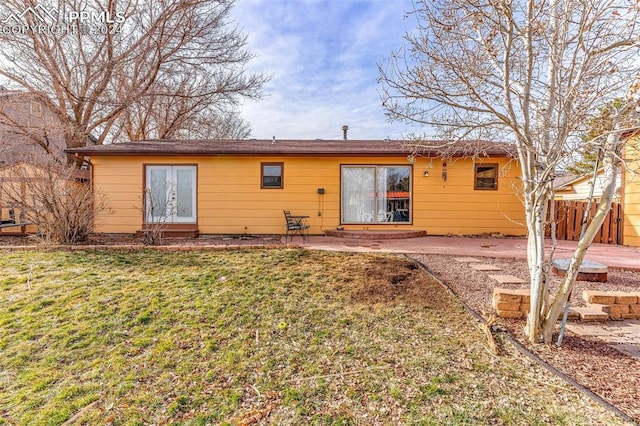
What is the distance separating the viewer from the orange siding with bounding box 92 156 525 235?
893 cm

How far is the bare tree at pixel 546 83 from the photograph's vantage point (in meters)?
2.47

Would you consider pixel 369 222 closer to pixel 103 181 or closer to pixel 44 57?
pixel 103 181

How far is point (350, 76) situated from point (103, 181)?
8574mm

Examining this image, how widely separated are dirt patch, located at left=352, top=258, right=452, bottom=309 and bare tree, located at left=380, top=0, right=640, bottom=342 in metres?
1.08

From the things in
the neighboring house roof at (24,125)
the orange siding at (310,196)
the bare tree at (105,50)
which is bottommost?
the orange siding at (310,196)

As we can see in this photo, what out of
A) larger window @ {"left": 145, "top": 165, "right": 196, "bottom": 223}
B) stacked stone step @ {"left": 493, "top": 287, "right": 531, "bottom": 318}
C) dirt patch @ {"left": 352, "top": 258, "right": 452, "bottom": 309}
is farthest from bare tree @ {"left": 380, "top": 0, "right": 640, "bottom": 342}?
larger window @ {"left": 145, "top": 165, "right": 196, "bottom": 223}

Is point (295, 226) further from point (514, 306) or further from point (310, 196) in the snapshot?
point (514, 306)

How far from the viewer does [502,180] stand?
890 cm

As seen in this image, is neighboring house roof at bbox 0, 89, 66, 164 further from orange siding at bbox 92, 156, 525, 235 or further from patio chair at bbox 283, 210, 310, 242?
patio chair at bbox 283, 210, 310, 242

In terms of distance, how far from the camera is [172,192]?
29.2ft

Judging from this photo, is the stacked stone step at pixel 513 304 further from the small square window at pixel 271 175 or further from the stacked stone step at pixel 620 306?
the small square window at pixel 271 175

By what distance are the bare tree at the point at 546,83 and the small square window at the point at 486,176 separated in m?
6.16

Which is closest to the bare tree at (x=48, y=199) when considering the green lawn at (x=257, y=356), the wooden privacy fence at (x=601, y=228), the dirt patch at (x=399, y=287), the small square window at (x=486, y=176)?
the green lawn at (x=257, y=356)

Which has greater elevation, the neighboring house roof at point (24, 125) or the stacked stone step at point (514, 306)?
the neighboring house roof at point (24, 125)
